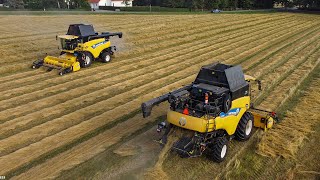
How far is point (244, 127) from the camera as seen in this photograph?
33.1 ft

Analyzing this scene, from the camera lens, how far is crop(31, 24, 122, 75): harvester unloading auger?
18578mm

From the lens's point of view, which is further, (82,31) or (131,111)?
(82,31)

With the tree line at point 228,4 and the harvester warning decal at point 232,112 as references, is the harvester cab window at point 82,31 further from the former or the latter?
the tree line at point 228,4

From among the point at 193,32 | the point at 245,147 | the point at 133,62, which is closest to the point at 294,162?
the point at 245,147

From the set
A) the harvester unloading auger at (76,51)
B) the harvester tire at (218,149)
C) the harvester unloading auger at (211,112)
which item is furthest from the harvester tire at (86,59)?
the harvester tire at (218,149)

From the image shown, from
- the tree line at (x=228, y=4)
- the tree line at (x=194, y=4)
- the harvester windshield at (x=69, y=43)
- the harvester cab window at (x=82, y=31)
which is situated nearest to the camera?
the harvester windshield at (x=69, y=43)

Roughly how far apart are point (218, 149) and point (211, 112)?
3.40 feet

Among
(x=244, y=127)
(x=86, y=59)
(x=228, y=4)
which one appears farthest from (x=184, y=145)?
(x=228, y=4)

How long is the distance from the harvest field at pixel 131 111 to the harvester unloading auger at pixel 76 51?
66cm

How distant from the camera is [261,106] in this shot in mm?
13500

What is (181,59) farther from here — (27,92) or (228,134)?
(228,134)

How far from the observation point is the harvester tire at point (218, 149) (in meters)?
9.12

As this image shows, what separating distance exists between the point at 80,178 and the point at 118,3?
8922cm

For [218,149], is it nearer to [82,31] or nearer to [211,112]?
[211,112]
